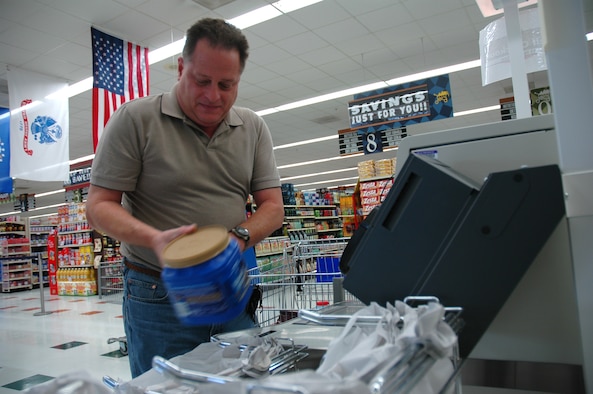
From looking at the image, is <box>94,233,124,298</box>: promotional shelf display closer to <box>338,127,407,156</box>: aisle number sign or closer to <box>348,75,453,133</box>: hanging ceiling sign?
<box>338,127,407,156</box>: aisle number sign

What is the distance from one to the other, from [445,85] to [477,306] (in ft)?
22.9

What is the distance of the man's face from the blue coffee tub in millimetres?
571

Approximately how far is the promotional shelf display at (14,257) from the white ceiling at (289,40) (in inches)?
205

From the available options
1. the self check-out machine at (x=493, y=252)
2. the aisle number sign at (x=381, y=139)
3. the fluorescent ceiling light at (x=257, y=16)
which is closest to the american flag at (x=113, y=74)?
the fluorescent ceiling light at (x=257, y=16)

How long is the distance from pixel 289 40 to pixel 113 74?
8.55 ft

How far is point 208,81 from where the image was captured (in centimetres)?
119

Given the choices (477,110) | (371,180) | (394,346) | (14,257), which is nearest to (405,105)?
(371,180)

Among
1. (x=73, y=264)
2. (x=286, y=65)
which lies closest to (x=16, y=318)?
(x=73, y=264)

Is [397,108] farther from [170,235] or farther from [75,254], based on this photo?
[75,254]

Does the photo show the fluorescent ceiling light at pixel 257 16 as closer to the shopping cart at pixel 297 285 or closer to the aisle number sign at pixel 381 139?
the aisle number sign at pixel 381 139

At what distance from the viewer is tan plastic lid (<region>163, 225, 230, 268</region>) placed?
2.21 feet

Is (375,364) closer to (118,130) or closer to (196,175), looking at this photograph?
(196,175)

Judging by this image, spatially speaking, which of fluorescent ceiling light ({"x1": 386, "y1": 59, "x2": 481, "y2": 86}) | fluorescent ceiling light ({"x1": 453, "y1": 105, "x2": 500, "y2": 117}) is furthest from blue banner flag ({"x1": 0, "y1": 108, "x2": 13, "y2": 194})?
fluorescent ceiling light ({"x1": 453, "y1": 105, "x2": 500, "y2": 117})

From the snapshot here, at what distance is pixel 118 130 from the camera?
1294 mm
